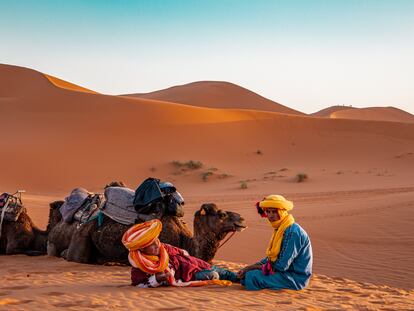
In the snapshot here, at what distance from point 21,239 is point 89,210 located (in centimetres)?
172

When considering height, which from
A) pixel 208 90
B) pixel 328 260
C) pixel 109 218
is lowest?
pixel 328 260

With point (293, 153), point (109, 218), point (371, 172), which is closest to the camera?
point (109, 218)

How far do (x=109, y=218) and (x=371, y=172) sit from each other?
910 inches

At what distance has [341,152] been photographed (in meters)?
38.0

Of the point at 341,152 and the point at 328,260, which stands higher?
the point at 341,152

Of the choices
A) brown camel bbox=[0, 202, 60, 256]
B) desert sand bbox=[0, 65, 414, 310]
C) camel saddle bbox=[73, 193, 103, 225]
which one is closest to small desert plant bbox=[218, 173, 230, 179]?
desert sand bbox=[0, 65, 414, 310]

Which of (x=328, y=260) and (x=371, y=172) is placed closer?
(x=328, y=260)

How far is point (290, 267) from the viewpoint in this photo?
6422 millimetres

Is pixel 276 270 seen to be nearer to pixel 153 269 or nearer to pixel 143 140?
pixel 153 269

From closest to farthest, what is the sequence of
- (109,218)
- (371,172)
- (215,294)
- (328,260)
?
1. (215,294)
2. (109,218)
3. (328,260)
4. (371,172)

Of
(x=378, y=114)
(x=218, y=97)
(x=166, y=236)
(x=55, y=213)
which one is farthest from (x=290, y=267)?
(x=378, y=114)

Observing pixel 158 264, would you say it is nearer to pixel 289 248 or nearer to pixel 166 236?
pixel 289 248

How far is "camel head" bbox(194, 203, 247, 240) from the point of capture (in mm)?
7566

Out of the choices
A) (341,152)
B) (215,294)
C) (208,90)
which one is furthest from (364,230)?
(208,90)
